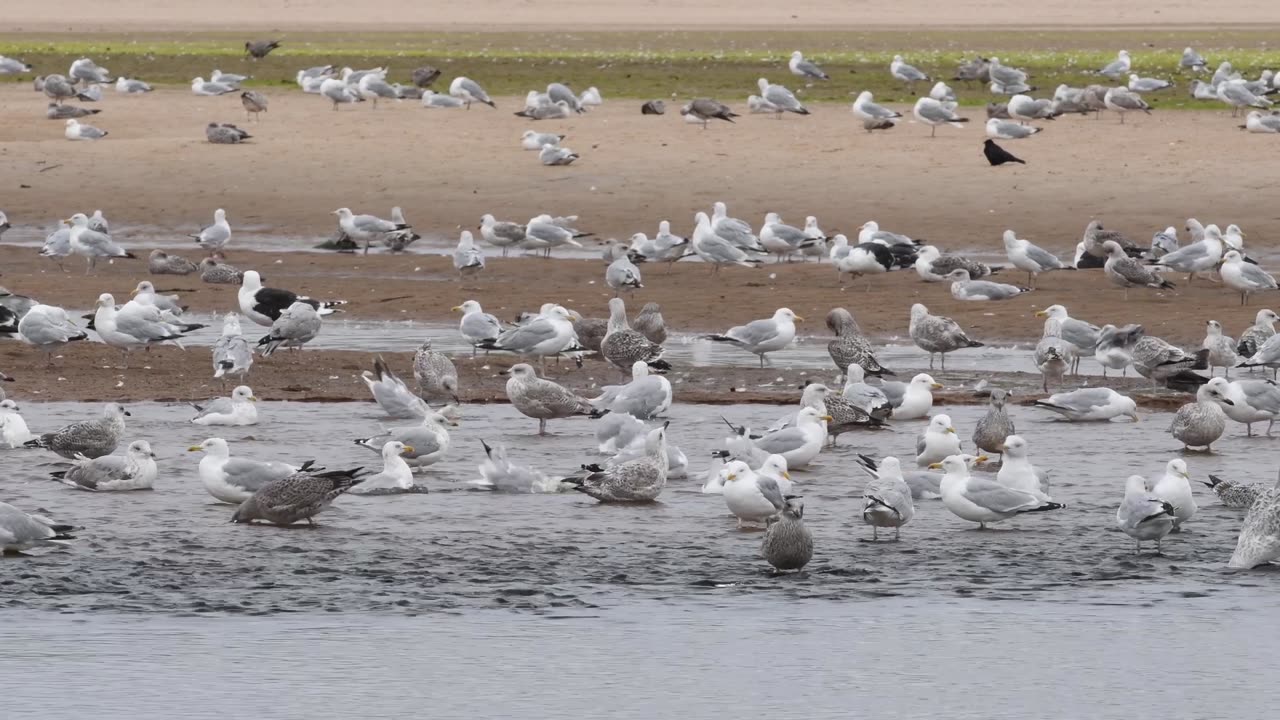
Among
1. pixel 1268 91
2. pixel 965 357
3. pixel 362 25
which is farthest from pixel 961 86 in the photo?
pixel 362 25

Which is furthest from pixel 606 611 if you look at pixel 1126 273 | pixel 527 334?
pixel 1126 273

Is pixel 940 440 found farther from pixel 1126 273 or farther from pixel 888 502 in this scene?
pixel 1126 273

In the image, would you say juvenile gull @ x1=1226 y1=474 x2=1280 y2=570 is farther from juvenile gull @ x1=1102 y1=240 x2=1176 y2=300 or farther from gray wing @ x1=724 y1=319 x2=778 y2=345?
juvenile gull @ x1=1102 y1=240 x2=1176 y2=300

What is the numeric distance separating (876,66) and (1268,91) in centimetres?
1274

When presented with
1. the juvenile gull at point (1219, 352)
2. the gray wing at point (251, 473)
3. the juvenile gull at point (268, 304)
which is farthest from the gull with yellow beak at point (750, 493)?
the juvenile gull at point (268, 304)

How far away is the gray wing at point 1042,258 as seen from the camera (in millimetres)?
24047

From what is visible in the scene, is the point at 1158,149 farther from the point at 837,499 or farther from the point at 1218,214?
the point at 837,499

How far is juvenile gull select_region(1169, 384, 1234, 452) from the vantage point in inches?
593

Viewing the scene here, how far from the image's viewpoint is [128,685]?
9.68 meters

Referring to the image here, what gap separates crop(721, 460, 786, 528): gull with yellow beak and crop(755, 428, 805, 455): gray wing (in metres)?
1.58

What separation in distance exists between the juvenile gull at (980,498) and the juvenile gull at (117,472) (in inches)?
211

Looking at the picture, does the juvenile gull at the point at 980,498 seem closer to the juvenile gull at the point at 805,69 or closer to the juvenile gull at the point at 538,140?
the juvenile gull at the point at 538,140

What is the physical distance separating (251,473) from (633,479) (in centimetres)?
250

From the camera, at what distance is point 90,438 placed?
14578mm
